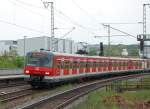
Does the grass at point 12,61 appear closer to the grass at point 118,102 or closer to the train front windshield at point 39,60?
the train front windshield at point 39,60

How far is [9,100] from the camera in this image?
24031 millimetres

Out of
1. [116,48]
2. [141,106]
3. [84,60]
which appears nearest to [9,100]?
[141,106]

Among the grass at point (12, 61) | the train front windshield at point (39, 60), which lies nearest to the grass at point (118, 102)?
the train front windshield at point (39, 60)

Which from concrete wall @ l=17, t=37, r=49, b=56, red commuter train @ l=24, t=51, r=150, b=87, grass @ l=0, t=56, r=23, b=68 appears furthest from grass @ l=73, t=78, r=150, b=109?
concrete wall @ l=17, t=37, r=49, b=56

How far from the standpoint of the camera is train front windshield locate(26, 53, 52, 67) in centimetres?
3300

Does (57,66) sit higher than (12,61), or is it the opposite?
(12,61)

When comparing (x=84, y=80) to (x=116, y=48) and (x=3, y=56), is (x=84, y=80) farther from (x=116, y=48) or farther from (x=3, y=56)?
(x=116, y=48)

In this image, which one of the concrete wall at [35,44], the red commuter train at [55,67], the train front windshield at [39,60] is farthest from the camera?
the concrete wall at [35,44]

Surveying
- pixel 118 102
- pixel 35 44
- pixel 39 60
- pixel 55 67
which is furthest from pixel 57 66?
pixel 35 44

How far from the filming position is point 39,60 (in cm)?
3325

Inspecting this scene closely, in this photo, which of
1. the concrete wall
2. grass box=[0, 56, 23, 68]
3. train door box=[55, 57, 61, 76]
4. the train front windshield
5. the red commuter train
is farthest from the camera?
the concrete wall

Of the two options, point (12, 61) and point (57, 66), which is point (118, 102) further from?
point (12, 61)

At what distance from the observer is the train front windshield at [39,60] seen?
108 feet

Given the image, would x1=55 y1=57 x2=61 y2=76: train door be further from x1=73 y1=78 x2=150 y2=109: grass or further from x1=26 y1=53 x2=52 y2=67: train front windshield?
x1=73 y1=78 x2=150 y2=109: grass
